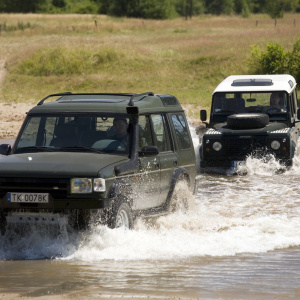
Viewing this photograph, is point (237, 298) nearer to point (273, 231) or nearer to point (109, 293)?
Result: point (109, 293)

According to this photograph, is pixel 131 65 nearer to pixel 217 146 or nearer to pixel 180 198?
pixel 217 146

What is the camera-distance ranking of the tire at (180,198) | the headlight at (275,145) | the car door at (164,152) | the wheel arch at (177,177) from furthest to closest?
the headlight at (275,145) → the tire at (180,198) → the wheel arch at (177,177) → the car door at (164,152)

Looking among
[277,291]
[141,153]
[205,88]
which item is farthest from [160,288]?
[205,88]

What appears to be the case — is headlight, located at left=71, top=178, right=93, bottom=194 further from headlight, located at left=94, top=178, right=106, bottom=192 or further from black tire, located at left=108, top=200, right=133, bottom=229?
black tire, located at left=108, top=200, right=133, bottom=229

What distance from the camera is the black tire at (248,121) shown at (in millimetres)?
15273

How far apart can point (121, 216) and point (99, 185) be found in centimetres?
54

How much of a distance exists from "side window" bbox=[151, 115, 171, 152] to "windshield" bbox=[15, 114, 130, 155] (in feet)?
1.89

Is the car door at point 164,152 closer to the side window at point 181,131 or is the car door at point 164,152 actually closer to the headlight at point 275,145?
the side window at point 181,131

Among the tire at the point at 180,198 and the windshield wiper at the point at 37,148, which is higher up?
the windshield wiper at the point at 37,148

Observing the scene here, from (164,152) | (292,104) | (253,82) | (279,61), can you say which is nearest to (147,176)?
(164,152)

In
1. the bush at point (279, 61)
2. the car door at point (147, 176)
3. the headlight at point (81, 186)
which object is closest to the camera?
the headlight at point (81, 186)

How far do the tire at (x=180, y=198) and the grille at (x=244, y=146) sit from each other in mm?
5495

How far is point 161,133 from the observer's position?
31.4ft

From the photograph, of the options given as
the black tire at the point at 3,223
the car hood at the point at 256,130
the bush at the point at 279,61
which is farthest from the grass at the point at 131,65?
the black tire at the point at 3,223
